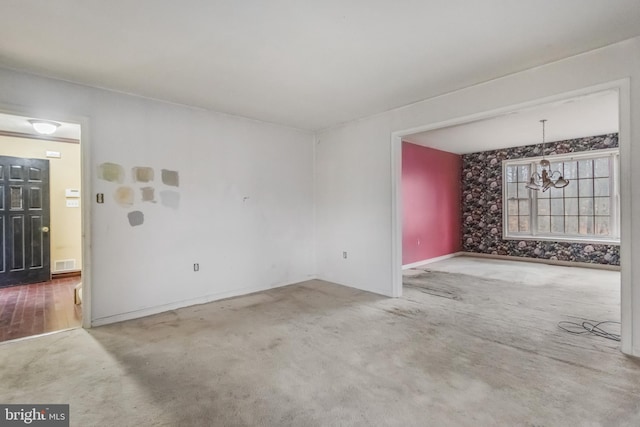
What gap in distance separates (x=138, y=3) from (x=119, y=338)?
2853mm

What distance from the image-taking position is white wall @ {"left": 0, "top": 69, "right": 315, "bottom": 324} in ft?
11.0

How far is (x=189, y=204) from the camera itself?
4000 mm

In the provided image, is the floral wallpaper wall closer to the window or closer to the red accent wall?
the window

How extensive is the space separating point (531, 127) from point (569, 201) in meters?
2.43

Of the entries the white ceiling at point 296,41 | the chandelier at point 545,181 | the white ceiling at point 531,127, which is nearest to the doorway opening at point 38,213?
the white ceiling at point 296,41

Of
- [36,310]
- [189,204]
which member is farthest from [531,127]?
[36,310]

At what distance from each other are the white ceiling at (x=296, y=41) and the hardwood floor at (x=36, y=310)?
2.58 m

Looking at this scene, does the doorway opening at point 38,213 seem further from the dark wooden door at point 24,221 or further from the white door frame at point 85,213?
the white door frame at point 85,213

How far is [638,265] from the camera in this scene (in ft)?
8.23

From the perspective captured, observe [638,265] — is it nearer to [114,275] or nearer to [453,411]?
[453,411]

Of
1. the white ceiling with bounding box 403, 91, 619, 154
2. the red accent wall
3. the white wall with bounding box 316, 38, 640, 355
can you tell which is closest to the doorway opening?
the white wall with bounding box 316, 38, 640, 355

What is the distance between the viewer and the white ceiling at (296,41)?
2.07 m

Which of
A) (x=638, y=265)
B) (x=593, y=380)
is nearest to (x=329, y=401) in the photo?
(x=593, y=380)

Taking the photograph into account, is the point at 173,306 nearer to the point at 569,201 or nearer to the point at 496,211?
the point at 496,211
